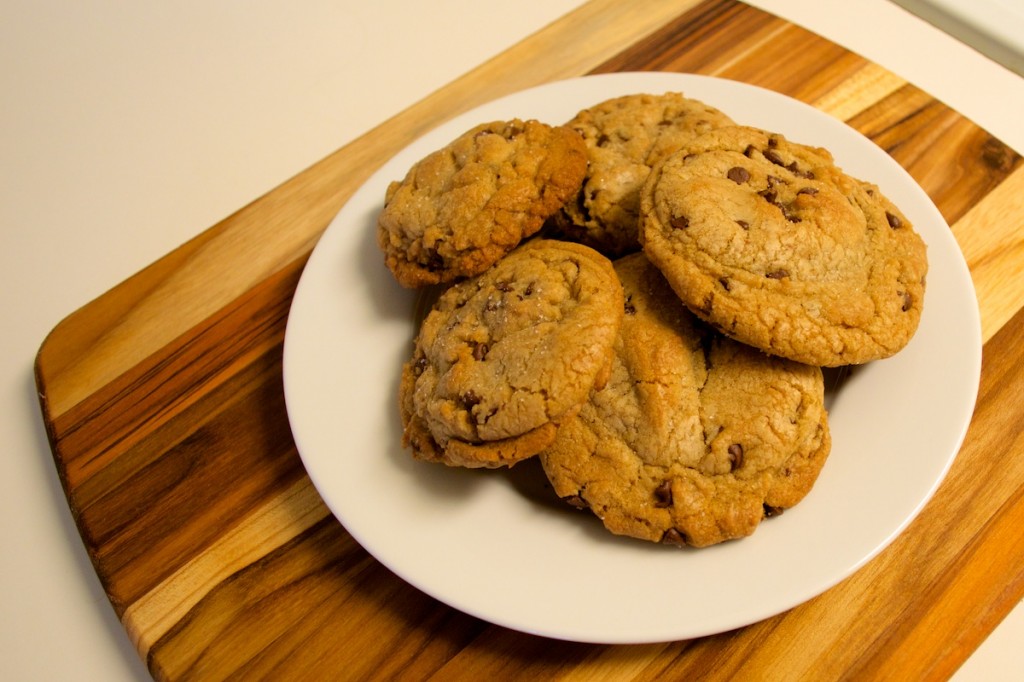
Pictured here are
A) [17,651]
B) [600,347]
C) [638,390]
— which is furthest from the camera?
[17,651]

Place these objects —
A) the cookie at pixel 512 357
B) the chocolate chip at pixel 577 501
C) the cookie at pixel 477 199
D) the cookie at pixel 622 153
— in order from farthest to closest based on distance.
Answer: the cookie at pixel 622 153, the cookie at pixel 477 199, the chocolate chip at pixel 577 501, the cookie at pixel 512 357

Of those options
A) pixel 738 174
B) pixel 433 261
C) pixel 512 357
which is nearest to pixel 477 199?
pixel 433 261

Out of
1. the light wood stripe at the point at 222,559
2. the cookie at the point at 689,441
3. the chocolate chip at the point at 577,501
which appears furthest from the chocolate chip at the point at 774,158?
the light wood stripe at the point at 222,559

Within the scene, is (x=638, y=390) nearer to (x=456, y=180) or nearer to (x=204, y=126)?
(x=456, y=180)

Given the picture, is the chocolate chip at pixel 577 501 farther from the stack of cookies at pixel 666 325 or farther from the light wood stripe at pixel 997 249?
the light wood stripe at pixel 997 249

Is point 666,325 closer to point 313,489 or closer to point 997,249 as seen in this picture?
point 313,489

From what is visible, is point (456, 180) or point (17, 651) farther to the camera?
point (17, 651)

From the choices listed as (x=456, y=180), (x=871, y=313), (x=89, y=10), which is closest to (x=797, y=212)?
(x=871, y=313)
